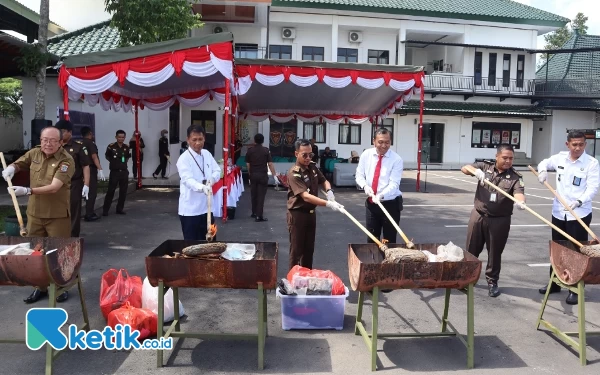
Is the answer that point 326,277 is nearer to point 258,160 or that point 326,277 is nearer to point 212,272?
point 212,272

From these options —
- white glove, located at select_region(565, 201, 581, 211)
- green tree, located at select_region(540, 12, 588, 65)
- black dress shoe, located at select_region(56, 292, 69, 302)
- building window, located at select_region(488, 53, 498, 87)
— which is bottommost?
black dress shoe, located at select_region(56, 292, 69, 302)

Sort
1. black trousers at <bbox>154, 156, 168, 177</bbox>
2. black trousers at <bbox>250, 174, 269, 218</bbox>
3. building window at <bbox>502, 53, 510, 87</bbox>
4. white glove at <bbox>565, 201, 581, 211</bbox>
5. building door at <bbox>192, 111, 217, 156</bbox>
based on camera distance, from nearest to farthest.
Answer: white glove at <bbox>565, 201, 581, 211</bbox> → black trousers at <bbox>250, 174, 269, 218</bbox> → black trousers at <bbox>154, 156, 168, 177</bbox> → building door at <bbox>192, 111, 217, 156</bbox> → building window at <bbox>502, 53, 510, 87</bbox>

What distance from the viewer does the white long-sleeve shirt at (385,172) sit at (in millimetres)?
5703

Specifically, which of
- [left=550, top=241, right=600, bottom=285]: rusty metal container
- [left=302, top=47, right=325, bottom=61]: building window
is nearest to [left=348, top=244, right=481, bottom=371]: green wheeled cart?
[left=550, top=241, right=600, bottom=285]: rusty metal container

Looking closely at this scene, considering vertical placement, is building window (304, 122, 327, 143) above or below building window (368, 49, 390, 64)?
below

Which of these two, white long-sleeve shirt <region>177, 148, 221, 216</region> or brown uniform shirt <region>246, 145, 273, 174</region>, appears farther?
brown uniform shirt <region>246, 145, 273, 174</region>

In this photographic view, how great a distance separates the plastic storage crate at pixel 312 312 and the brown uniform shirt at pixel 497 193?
207cm

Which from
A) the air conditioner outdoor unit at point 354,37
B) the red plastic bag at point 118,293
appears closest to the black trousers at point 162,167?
the red plastic bag at point 118,293

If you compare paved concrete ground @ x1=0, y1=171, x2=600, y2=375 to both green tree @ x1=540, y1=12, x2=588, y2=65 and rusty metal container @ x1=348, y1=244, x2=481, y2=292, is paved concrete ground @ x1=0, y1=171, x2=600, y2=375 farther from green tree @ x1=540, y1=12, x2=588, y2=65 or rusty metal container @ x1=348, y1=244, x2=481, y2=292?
green tree @ x1=540, y1=12, x2=588, y2=65

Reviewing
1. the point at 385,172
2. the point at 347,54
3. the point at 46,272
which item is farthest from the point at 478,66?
the point at 46,272

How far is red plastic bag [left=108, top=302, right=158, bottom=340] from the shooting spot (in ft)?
14.1

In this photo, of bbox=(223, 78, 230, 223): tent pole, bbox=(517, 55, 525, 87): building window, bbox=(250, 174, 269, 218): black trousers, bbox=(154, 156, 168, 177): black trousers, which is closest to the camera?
bbox=(223, 78, 230, 223): tent pole

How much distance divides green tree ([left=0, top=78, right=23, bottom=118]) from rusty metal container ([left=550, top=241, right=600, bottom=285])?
63.7ft

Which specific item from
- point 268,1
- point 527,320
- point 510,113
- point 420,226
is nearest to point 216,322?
point 527,320
